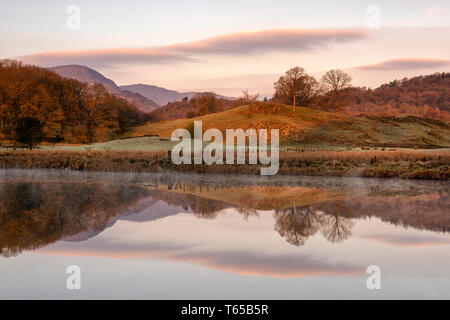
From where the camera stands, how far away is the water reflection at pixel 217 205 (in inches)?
373

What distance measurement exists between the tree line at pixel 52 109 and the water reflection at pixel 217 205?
32619 mm

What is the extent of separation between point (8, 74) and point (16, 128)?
11.0 m

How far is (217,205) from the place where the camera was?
1378cm

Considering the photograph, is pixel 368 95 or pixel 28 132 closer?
pixel 28 132

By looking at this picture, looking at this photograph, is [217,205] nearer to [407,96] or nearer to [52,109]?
[52,109]

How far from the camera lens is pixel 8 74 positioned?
5428cm

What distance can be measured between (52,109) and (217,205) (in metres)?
46.5

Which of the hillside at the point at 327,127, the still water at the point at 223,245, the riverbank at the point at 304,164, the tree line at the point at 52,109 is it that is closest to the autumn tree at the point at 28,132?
the tree line at the point at 52,109

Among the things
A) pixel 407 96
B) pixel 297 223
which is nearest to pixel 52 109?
pixel 297 223

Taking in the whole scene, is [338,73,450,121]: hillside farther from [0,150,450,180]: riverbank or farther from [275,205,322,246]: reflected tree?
[275,205,322,246]: reflected tree

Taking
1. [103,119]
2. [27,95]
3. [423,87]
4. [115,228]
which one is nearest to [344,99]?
[103,119]

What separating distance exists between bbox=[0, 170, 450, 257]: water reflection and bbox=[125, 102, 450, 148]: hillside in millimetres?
36666

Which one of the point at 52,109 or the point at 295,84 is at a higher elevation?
the point at 295,84

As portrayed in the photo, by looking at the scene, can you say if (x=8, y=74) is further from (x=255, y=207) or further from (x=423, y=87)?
(x=423, y=87)
